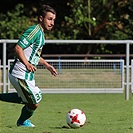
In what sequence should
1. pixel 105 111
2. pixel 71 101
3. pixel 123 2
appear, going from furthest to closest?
pixel 123 2 → pixel 71 101 → pixel 105 111

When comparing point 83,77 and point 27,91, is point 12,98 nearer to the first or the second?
point 27,91

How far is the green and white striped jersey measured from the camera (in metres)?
9.27

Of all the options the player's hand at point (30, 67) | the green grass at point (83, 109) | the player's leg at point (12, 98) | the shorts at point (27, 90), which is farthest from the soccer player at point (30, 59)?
the green grass at point (83, 109)

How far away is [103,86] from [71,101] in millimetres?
1660

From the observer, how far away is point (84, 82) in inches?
675

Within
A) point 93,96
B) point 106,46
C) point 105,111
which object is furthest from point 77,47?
point 105,111

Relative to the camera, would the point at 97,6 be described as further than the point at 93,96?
Yes

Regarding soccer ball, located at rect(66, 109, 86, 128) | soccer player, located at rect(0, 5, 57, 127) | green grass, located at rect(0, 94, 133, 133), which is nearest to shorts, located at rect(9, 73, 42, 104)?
soccer player, located at rect(0, 5, 57, 127)

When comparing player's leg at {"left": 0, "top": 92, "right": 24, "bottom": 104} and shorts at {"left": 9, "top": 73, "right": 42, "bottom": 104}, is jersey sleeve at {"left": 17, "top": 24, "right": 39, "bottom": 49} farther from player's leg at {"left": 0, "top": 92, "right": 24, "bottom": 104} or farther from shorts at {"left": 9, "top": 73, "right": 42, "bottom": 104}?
player's leg at {"left": 0, "top": 92, "right": 24, "bottom": 104}

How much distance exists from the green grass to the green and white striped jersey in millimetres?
824

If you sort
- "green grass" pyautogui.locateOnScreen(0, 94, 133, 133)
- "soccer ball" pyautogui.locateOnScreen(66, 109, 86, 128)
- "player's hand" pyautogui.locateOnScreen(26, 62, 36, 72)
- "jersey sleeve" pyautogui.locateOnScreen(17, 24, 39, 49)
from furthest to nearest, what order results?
"green grass" pyautogui.locateOnScreen(0, 94, 133, 133)
"soccer ball" pyautogui.locateOnScreen(66, 109, 86, 128)
"jersey sleeve" pyautogui.locateOnScreen(17, 24, 39, 49)
"player's hand" pyautogui.locateOnScreen(26, 62, 36, 72)

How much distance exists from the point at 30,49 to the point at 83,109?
4.41m

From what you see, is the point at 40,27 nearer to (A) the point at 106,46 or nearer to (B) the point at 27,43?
(B) the point at 27,43

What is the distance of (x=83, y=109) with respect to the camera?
13539mm
